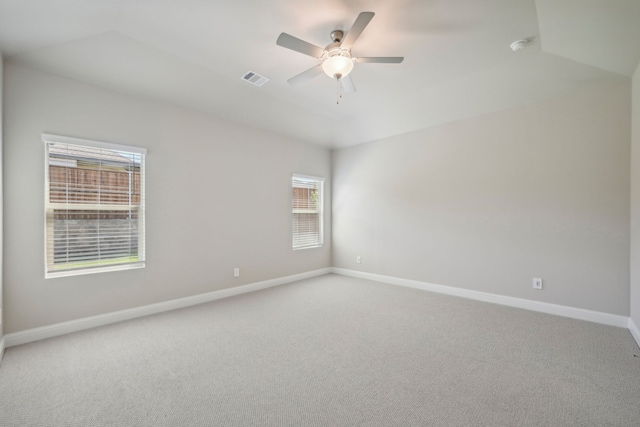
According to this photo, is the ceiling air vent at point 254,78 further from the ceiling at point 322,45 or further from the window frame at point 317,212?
the window frame at point 317,212

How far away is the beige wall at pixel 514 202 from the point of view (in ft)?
10.2

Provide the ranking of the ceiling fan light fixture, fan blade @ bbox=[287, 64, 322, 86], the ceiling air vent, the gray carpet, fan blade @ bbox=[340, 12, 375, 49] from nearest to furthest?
the gray carpet
fan blade @ bbox=[340, 12, 375, 49]
the ceiling fan light fixture
fan blade @ bbox=[287, 64, 322, 86]
the ceiling air vent

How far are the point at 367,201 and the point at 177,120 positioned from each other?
3.35 metres

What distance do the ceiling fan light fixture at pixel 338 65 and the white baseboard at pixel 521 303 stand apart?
136 inches

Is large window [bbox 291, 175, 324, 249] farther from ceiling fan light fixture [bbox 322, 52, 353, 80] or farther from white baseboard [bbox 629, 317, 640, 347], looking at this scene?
white baseboard [bbox 629, 317, 640, 347]

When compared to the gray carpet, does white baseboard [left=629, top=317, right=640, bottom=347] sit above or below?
above

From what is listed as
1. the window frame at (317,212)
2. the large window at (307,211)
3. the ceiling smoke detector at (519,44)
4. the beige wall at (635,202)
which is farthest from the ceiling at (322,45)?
the large window at (307,211)

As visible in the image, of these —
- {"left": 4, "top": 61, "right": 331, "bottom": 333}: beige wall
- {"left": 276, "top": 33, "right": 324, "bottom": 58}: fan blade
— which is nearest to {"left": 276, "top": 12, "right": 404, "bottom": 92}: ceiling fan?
{"left": 276, "top": 33, "right": 324, "bottom": 58}: fan blade

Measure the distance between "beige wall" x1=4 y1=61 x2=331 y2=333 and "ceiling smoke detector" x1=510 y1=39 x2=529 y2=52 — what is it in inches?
132

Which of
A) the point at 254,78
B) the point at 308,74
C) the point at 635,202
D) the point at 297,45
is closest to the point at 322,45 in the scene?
the point at 308,74

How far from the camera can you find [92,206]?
10.1 ft

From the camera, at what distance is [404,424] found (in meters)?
1.64

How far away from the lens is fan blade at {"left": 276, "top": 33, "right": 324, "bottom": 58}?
217 centimetres

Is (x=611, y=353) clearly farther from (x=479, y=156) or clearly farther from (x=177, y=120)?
(x=177, y=120)
